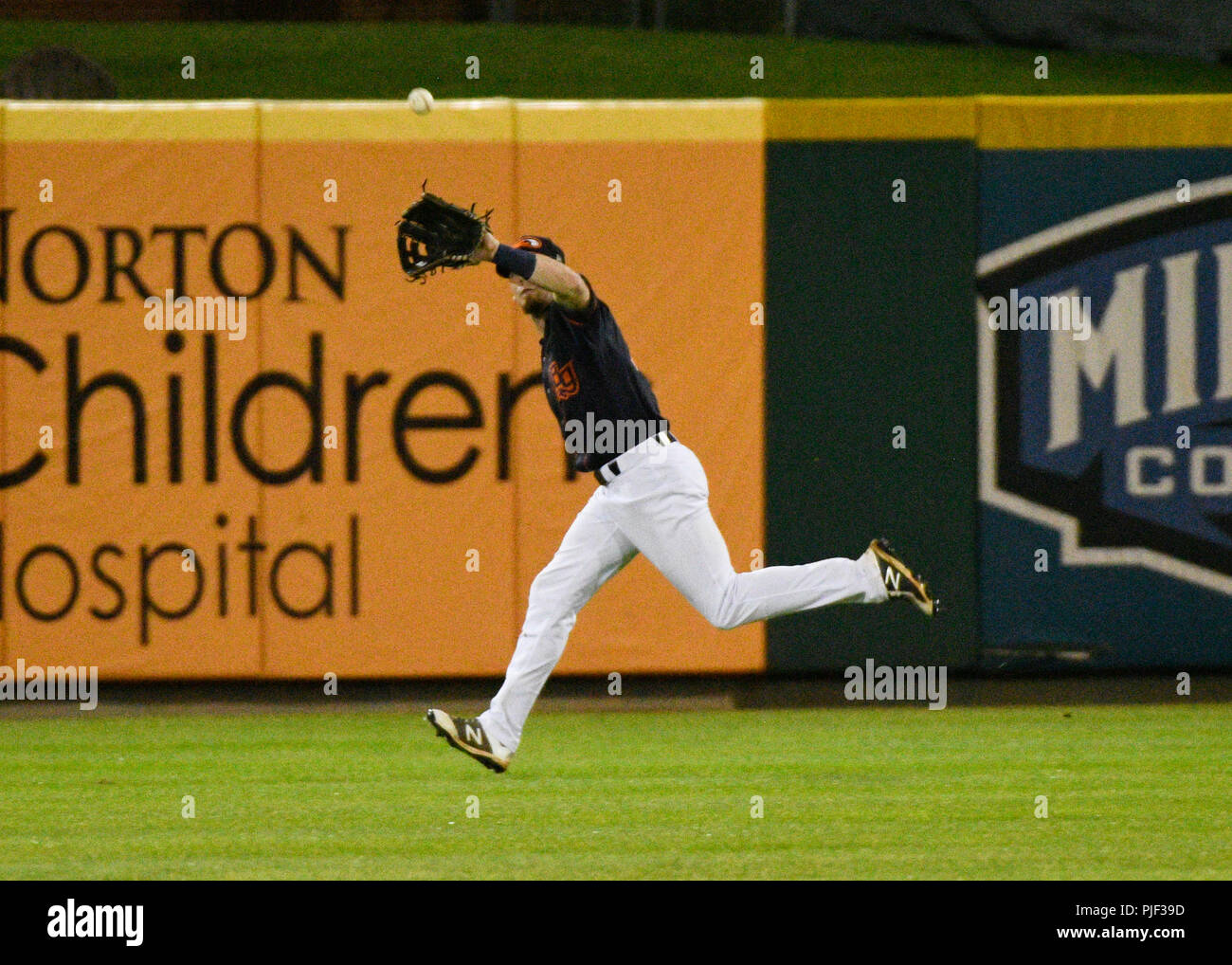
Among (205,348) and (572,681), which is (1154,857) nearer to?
(572,681)

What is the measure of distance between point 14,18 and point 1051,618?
16386 mm

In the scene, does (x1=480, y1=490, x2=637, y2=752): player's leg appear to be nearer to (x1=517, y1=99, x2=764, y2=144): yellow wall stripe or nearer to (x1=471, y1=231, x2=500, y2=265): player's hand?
(x1=471, y1=231, x2=500, y2=265): player's hand

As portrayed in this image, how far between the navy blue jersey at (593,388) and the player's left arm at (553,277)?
8.5 inches

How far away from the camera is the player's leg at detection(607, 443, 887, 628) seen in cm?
732

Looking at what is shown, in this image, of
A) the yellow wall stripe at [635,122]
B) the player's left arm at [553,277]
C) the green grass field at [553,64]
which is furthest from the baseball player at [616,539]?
the green grass field at [553,64]

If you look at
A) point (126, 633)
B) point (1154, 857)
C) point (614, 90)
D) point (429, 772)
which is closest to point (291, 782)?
point (429, 772)

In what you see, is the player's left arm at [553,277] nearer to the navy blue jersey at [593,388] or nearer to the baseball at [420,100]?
the navy blue jersey at [593,388]

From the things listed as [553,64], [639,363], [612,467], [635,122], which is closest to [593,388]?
[612,467]

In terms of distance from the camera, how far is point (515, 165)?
34.0 feet

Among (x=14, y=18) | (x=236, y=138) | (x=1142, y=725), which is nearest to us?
(x=1142, y=725)

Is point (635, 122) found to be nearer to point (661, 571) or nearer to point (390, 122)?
point (390, 122)

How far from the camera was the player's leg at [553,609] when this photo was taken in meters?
7.36

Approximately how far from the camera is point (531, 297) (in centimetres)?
734

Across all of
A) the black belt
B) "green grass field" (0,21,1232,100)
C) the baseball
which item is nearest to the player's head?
the black belt
